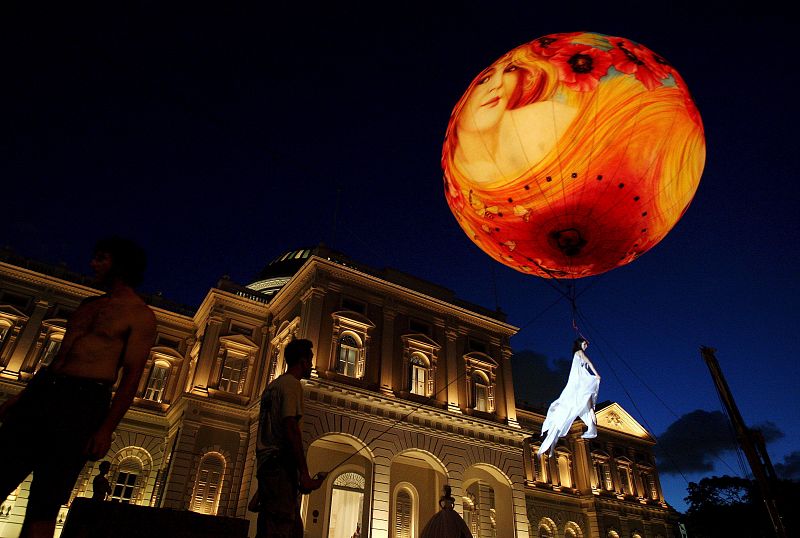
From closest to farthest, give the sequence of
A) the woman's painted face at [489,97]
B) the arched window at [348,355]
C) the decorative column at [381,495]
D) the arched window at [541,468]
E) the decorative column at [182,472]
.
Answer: the woman's painted face at [489,97], the decorative column at [381,495], the decorative column at [182,472], the arched window at [348,355], the arched window at [541,468]

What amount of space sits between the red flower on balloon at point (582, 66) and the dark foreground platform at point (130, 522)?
211 inches

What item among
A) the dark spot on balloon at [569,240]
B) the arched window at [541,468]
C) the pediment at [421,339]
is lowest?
the dark spot on balloon at [569,240]

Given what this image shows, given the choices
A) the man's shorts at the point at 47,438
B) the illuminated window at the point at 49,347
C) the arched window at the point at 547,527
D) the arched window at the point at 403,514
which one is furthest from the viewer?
the arched window at the point at 547,527

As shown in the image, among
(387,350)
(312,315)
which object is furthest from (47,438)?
(387,350)

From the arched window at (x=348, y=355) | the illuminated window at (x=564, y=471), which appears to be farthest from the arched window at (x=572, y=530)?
the arched window at (x=348, y=355)

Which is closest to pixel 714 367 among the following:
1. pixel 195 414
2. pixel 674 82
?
pixel 674 82

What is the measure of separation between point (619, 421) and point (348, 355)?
25744 mm

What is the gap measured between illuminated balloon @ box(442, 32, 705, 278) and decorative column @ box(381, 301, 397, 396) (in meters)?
16.5

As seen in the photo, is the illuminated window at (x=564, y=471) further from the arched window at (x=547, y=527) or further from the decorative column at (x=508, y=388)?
the decorative column at (x=508, y=388)

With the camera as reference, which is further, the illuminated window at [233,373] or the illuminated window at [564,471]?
the illuminated window at [564,471]

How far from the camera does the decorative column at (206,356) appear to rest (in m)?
23.4

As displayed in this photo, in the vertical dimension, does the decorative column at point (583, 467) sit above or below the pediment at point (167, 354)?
below

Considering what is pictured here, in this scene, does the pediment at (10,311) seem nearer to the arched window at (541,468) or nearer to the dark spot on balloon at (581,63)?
the dark spot on balloon at (581,63)

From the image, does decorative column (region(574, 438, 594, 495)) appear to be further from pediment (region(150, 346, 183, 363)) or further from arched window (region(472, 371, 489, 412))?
pediment (region(150, 346, 183, 363))
